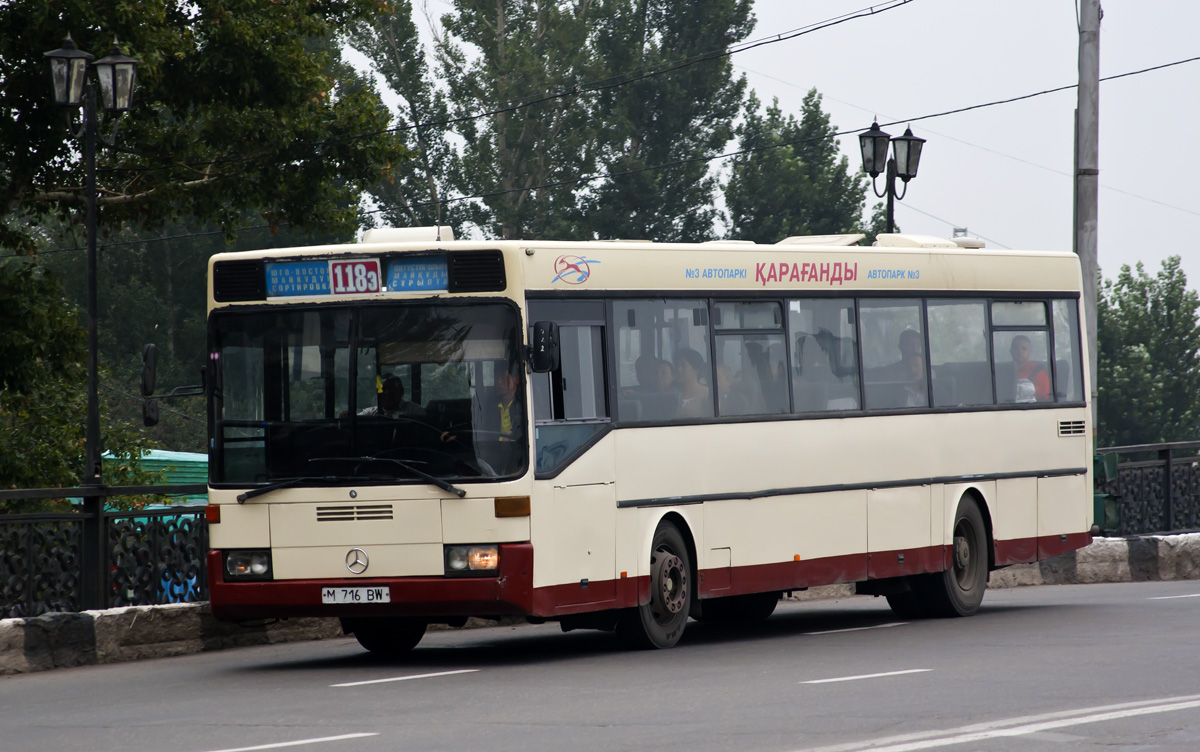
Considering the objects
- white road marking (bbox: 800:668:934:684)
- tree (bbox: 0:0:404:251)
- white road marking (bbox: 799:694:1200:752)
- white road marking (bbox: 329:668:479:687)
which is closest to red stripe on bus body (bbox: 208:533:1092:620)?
white road marking (bbox: 329:668:479:687)

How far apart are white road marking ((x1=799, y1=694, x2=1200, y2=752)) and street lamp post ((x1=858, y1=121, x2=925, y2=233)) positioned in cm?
1420

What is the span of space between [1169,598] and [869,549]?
360 cm

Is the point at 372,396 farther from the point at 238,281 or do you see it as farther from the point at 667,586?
the point at 667,586

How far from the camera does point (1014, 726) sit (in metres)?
8.18

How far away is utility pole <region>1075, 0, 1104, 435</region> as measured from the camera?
20.7m

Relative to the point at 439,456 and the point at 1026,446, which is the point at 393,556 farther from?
the point at 1026,446

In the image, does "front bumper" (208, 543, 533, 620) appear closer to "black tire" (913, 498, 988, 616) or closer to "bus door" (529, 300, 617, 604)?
"bus door" (529, 300, 617, 604)

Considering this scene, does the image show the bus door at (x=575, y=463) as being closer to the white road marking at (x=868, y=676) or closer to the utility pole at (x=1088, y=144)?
the white road marking at (x=868, y=676)

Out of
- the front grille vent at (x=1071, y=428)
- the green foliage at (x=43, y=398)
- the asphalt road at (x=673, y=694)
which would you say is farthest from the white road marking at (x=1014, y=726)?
→ the green foliage at (x=43, y=398)

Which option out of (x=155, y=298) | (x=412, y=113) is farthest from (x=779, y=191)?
(x=155, y=298)

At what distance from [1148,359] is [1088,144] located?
63932 millimetres

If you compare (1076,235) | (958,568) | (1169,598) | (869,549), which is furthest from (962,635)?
(1076,235)

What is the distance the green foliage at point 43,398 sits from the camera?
20.8m

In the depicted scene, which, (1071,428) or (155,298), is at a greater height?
(155,298)
